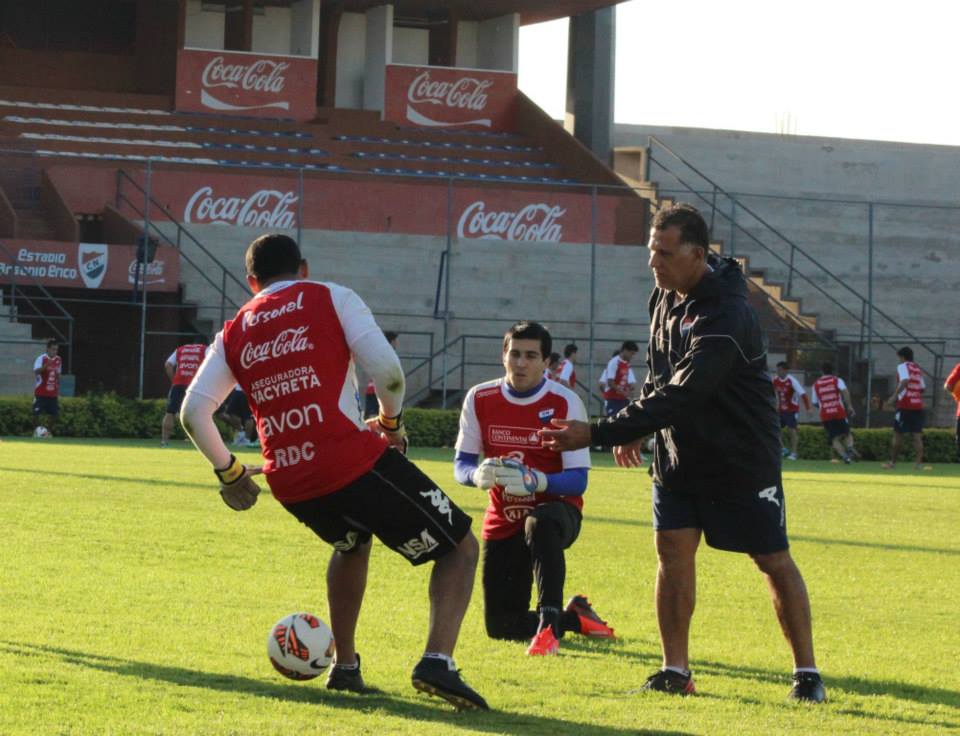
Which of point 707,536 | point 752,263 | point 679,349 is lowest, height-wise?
point 707,536

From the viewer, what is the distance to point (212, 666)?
730cm

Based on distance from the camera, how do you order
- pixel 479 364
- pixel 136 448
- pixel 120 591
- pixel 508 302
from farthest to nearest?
pixel 508 302, pixel 479 364, pixel 136 448, pixel 120 591

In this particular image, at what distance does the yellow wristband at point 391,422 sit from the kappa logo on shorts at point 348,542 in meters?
0.43

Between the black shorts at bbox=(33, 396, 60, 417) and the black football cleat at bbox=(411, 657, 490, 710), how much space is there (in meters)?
23.0

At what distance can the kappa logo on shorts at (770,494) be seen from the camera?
272 inches

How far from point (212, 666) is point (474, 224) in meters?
29.8

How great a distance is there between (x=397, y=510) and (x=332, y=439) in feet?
1.21

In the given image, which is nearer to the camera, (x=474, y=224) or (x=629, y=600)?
(x=629, y=600)

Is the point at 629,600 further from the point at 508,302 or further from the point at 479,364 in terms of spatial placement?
the point at 508,302

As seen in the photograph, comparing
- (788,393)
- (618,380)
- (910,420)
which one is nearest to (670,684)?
(910,420)

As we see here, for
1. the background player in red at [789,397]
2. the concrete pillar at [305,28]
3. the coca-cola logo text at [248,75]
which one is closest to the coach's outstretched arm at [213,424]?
the background player in red at [789,397]

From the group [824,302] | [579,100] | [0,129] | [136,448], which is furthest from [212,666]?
[579,100]

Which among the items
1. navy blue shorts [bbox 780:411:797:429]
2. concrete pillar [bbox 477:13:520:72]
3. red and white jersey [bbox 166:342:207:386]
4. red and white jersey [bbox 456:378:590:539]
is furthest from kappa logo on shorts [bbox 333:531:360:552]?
concrete pillar [bbox 477:13:520:72]

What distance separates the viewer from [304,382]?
20.8ft
